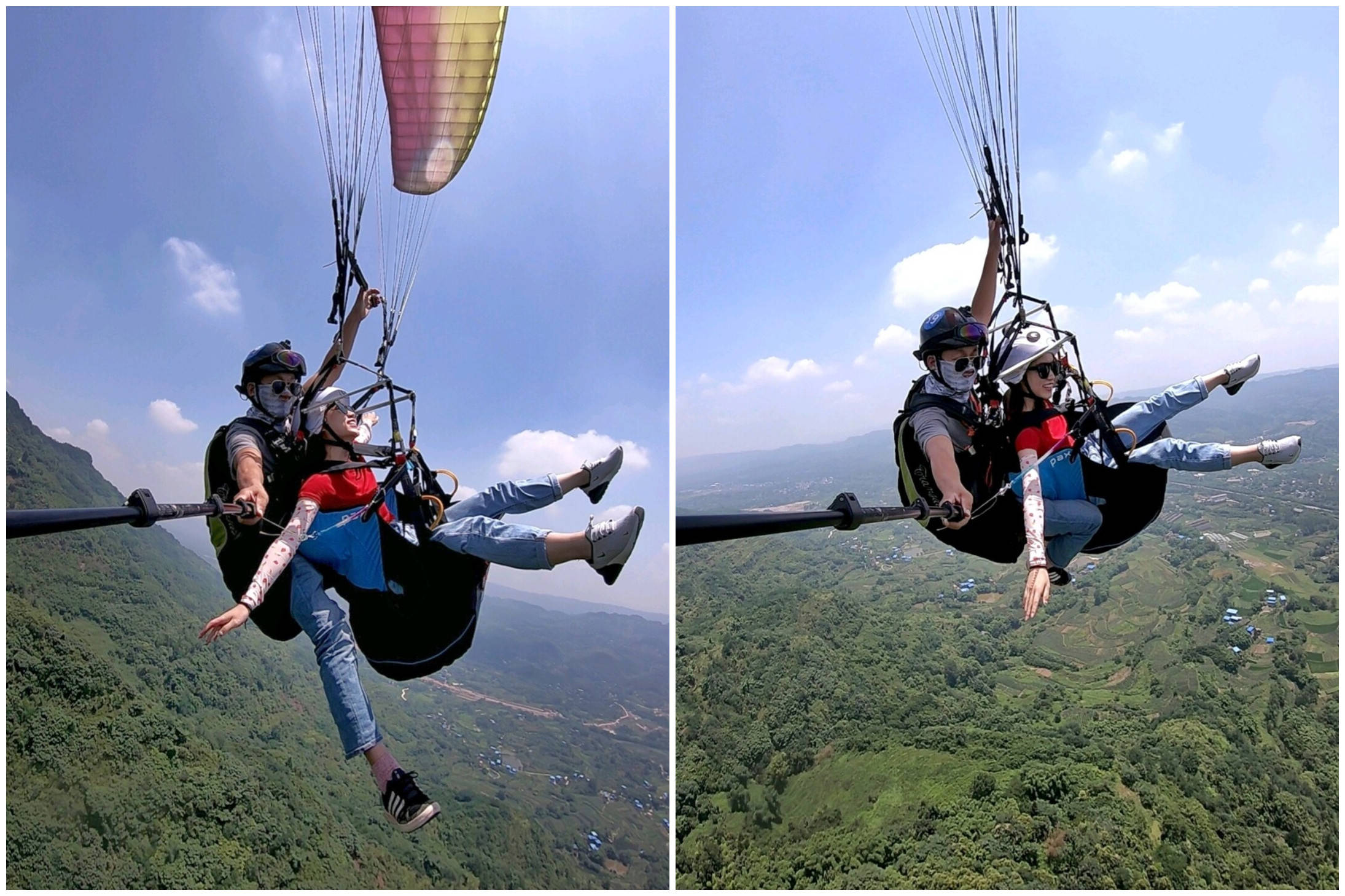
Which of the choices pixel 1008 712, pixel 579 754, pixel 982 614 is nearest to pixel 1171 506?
pixel 982 614

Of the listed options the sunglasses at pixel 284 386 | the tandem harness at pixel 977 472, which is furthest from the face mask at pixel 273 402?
the tandem harness at pixel 977 472

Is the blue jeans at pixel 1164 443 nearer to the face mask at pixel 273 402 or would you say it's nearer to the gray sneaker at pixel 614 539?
the gray sneaker at pixel 614 539

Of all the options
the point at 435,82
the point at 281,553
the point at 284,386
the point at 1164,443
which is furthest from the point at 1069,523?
the point at 435,82

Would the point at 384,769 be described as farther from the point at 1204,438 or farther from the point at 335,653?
the point at 1204,438

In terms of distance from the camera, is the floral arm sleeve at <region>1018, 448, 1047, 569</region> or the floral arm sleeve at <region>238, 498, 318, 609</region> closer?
the floral arm sleeve at <region>238, 498, 318, 609</region>

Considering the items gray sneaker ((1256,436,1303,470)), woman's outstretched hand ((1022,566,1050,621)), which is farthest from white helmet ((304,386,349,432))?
gray sneaker ((1256,436,1303,470))

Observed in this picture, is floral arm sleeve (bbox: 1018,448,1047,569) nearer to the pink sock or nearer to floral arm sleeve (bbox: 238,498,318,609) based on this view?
the pink sock
